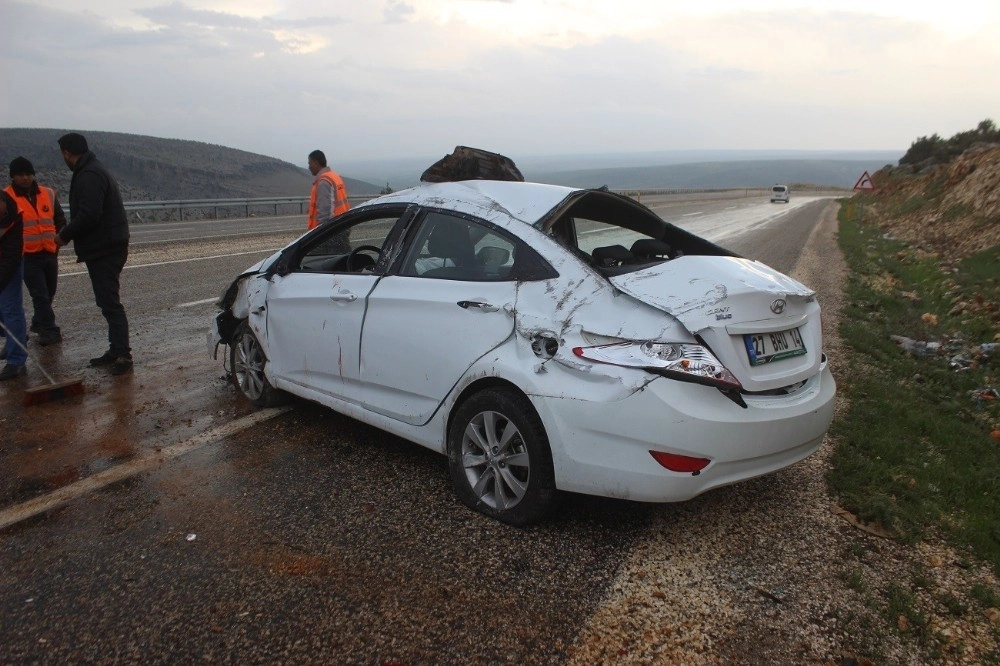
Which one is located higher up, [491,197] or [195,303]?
[491,197]

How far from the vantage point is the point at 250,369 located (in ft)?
17.4

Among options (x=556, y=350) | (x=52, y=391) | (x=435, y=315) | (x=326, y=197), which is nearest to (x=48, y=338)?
(x=52, y=391)

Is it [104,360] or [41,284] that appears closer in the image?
[104,360]

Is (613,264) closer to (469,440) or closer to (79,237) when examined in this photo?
(469,440)

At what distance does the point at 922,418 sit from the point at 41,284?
7771mm

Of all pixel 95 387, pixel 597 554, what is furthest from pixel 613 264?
pixel 95 387

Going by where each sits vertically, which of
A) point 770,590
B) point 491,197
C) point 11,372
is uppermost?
point 491,197

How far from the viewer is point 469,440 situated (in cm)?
373

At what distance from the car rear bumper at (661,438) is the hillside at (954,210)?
13.5 meters

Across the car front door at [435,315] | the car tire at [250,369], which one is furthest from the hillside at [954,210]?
the car tire at [250,369]

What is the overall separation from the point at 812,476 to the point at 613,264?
5.57 ft

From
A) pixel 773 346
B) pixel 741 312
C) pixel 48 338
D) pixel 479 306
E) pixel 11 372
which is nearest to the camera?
pixel 741 312

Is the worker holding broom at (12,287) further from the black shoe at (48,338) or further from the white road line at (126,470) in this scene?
the white road line at (126,470)

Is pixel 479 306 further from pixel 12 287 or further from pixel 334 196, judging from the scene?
pixel 334 196
